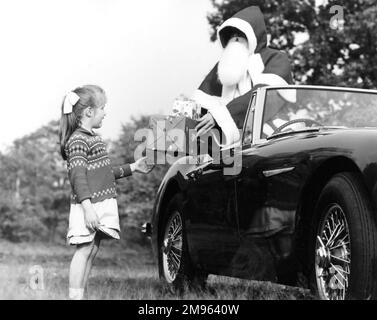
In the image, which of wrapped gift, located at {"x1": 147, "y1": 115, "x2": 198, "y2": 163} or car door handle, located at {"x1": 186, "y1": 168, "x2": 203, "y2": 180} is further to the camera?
wrapped gift, located at {"x1": 147, "y1": 115, "x2": 198, "y2": 163}

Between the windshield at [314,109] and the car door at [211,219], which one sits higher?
the windshield at [314,109]

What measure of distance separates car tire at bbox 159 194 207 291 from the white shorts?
49.9 inches

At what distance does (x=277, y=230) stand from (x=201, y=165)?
1640 millimetres

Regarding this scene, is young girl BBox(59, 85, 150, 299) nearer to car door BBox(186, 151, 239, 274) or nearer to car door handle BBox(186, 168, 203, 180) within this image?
car door BBox(186, 151, 239, 274)

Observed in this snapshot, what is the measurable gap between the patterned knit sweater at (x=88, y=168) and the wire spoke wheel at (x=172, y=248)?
142 centimetres

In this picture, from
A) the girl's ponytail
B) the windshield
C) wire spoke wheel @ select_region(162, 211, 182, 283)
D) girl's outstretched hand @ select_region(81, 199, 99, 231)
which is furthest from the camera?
wire spoke wheel @ select_region(162, 211, 182, 283)

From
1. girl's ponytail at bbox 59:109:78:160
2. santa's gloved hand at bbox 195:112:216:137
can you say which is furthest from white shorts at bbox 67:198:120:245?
santa's gloved hand at bbox 195:112:216:137

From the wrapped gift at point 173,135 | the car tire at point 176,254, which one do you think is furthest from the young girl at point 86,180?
the car tire at point 176,254

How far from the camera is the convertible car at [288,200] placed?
13.3 feet

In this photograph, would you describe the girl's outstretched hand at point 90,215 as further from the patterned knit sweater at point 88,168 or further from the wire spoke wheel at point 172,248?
the wire spoke wheel at point 172,248

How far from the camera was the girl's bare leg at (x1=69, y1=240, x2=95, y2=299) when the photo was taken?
509 cm

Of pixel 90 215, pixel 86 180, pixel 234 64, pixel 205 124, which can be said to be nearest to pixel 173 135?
pixel 205 124
